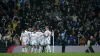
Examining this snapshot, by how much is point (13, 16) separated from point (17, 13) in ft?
2.44

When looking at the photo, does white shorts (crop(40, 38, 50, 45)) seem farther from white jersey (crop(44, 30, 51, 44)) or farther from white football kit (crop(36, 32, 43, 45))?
white football kit (crop(36, 32, 43, 45))

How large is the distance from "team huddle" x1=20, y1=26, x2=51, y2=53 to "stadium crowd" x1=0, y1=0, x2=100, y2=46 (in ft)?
5.16

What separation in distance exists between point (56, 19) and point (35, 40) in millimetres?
6195

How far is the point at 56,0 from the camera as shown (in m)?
39.9

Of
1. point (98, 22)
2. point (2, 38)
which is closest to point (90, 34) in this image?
point (98, 22)

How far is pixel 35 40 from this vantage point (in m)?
30.6

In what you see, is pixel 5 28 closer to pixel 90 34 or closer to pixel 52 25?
pixel 52 25

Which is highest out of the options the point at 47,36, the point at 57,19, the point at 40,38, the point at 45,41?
the point at 57,19

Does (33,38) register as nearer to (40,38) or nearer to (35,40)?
(35,40)

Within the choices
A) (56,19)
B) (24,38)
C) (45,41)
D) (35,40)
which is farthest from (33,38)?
(56,19)

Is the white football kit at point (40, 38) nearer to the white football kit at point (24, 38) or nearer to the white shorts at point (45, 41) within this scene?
the white shorts at point (45, 41)

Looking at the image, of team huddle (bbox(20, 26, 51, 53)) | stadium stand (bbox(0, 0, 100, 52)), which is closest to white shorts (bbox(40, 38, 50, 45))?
team huddle (bbox(20, 26, 51, 53))

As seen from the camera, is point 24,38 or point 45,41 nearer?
point 24,38

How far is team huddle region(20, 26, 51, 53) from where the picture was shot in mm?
30219
